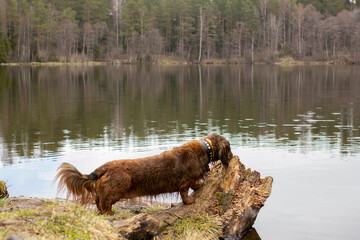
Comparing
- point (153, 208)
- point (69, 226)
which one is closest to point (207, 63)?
point (153, 208)

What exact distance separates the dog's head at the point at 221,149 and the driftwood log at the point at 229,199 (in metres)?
0.11

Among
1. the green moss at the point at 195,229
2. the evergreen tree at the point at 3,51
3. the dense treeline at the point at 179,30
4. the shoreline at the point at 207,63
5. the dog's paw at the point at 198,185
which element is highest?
the dense treeline at the point at 179,30

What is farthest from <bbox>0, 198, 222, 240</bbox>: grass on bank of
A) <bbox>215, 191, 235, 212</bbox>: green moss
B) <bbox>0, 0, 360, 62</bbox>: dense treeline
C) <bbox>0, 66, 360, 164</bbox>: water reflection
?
<bbox>0, 0, 360, 62</bbox>: dense treeline

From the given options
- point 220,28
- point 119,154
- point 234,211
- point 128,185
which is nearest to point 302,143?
point 119,154

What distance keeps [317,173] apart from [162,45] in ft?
333

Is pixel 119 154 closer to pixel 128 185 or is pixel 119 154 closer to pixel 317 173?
Answer: pixel 317 173

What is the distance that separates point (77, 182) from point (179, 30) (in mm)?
108807

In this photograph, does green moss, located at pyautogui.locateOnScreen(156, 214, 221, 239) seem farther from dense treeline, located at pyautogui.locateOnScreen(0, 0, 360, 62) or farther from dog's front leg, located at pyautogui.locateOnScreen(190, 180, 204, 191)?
dense treeline, located at pyautogui.locateOnScreen(0, 0, 360, 62)

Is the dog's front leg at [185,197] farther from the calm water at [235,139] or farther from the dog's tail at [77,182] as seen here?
the calm water at [235,139]

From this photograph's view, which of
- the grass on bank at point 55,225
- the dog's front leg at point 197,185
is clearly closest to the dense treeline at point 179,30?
the dog's front leg at point 197,185

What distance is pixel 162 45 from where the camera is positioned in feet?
363

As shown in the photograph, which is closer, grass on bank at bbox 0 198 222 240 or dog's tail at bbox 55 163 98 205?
grass on bank at bbox 0 198 222 240

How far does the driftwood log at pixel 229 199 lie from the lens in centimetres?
692

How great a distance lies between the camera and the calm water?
928 centimetres
